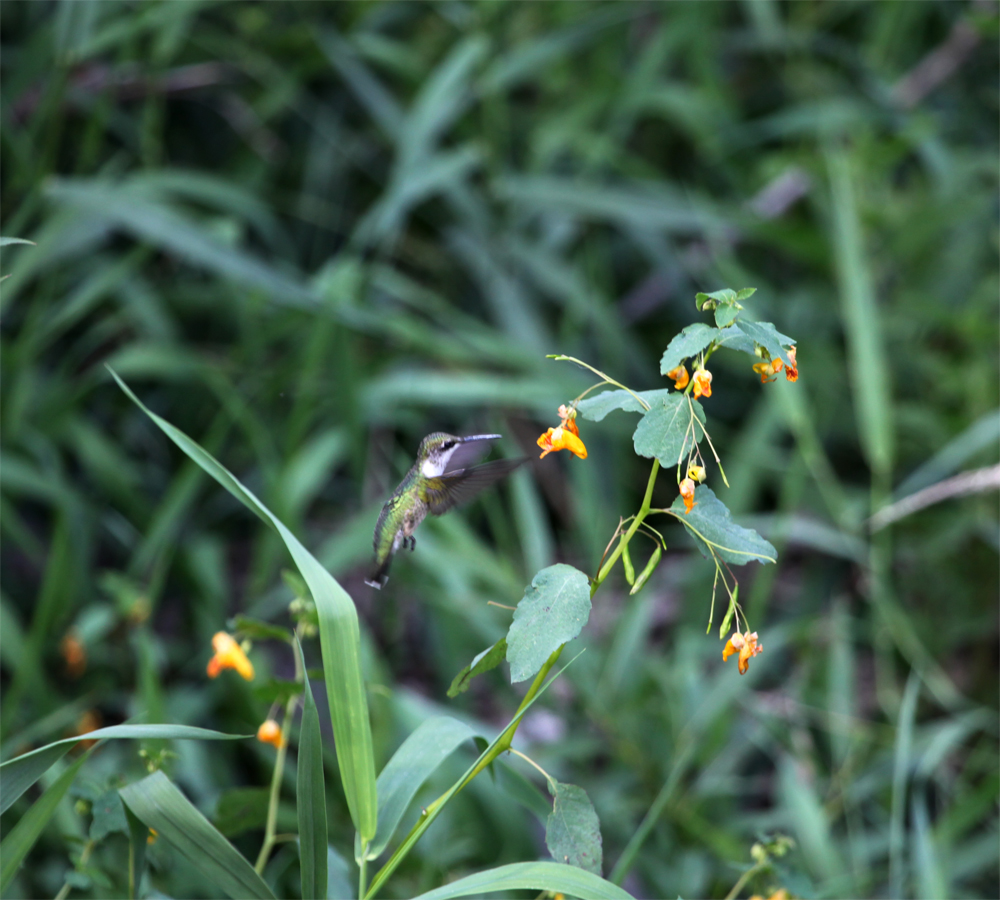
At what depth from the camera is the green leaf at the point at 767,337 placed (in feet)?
1.99

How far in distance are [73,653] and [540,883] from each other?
4.11ft

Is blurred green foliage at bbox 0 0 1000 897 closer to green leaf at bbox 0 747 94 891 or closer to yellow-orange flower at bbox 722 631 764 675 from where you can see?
green leaf at bbox 0 747 94 891

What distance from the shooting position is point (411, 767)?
2.76 ft

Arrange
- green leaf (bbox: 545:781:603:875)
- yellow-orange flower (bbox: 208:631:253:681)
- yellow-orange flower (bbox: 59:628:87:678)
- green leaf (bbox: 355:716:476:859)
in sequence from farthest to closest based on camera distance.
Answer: yellow-orange flower (bbox: 59:628:87:678) → yellow-orange flower (bbox: 208:631:253:681) → green leaf (bbox: 355:716:476:859) → green leaf (bbox: 545:781:603:875)

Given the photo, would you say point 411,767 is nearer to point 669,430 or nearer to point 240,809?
point 240,809

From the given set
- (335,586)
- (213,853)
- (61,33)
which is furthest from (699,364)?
(61,33)

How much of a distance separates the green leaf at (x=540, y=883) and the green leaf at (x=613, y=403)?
0.38 metres

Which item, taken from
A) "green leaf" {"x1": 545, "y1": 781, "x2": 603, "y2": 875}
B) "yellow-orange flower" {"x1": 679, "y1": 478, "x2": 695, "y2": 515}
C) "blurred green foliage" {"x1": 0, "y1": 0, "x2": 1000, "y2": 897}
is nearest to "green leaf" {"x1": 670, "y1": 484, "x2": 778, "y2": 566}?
"yellow-orange flower" {"x1": 679, "y1": 478, "x2": 695, "y2": 515}

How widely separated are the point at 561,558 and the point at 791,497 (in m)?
0.70

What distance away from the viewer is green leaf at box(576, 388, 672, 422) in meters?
0.63

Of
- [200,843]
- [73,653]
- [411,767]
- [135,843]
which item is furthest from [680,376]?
[73,653]

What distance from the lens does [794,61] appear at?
2.79m

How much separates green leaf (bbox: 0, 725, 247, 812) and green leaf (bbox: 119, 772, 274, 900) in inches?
2.9

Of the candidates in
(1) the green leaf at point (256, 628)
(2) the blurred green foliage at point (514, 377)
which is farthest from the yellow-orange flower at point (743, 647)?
(2) the blurred green foliage at point (514, 377)
